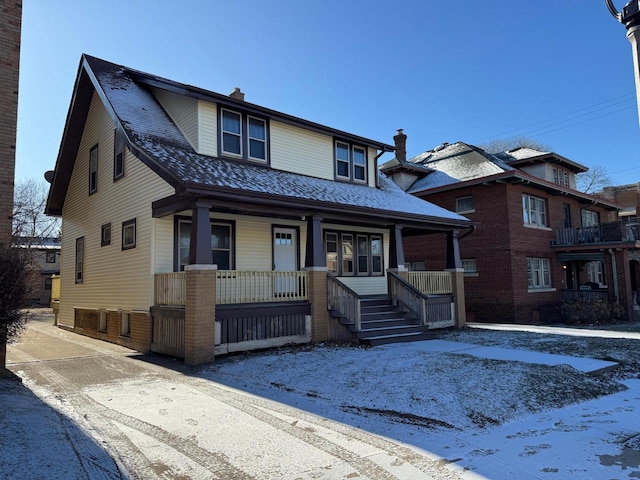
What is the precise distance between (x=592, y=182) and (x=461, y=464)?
5425 cm

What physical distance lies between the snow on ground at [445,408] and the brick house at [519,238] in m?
10.5

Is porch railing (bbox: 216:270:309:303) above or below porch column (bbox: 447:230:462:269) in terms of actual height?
below

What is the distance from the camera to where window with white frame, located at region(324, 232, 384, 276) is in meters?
16.0

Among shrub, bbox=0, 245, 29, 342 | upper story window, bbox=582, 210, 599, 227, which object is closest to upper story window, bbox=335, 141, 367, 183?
Result: shrub, bbox=0, 245, 29, 342

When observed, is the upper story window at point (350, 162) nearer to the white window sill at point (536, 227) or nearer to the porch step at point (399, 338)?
the porch step at point (399, 338)

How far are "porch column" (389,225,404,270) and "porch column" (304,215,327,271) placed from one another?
10.0 ft

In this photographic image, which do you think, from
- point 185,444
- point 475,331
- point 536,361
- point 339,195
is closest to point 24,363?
point 185,444

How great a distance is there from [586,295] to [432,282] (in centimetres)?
1172

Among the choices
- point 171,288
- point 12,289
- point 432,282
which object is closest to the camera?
point 12,289

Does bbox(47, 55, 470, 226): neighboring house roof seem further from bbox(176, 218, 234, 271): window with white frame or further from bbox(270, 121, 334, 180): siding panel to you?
bbox(176, 218, 234, 271): window with white frame

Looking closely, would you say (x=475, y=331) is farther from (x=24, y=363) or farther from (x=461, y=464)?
(x=24, y=363)

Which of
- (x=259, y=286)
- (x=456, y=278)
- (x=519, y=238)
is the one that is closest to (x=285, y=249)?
(x=259, y=286)

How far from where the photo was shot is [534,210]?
75.4 feet

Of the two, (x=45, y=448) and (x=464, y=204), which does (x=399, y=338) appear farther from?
(x=464, y=204)
